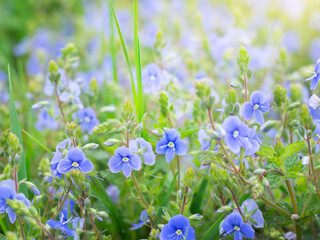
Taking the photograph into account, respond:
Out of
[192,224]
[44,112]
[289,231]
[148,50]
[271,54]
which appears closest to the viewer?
[192,224]

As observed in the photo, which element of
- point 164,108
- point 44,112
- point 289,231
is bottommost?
point 289,231

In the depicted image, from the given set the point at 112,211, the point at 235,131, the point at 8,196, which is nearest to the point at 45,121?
the point at 112,211

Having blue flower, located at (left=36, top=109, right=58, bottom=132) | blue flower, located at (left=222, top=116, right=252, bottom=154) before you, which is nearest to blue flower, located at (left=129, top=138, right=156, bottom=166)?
blue flower, located at (left=222, top=116, right=252, bottom=154)

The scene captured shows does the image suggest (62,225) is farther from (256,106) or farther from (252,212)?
(256,106)

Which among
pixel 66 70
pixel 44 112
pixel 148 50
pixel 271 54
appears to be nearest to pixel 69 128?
pixel 66 70

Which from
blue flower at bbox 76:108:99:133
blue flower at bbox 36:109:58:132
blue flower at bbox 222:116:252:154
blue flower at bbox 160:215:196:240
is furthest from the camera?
blue flower at bbox 36:109:58:132

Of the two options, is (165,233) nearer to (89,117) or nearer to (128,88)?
(89,117)

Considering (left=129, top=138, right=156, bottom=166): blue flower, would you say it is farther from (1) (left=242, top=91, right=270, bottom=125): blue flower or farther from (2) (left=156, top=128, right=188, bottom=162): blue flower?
(1) (left=242, top=91, right=270, bottom=125): blue flower

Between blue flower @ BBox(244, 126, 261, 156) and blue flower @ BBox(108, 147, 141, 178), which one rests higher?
blue flower @ BBox(244, 126, 261, 156)
